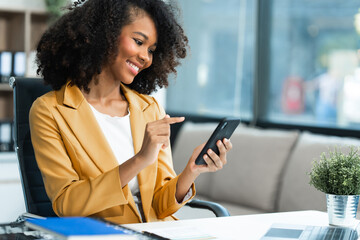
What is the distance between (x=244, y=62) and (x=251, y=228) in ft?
9.24

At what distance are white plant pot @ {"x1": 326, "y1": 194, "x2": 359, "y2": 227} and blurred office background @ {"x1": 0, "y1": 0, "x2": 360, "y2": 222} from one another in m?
1.85

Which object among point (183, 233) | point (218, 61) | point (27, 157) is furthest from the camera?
point (218, 61)

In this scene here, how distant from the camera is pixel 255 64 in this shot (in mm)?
4074

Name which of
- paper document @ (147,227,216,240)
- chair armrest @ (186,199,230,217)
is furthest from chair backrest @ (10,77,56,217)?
paper document @ (147,227,216,240)

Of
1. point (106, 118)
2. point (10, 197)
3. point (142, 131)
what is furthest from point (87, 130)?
point (10, 197)

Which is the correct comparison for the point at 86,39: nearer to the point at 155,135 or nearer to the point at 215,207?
the point at 155,135

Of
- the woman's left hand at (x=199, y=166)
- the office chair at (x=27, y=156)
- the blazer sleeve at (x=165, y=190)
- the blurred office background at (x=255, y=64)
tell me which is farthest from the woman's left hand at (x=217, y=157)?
the blurred office background at (x=255, y=64)

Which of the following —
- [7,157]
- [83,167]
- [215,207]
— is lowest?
[7,157]

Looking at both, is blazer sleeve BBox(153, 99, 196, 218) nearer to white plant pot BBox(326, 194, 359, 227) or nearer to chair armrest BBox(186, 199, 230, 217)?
chair armrest BBox(186, 199, 230, 217)

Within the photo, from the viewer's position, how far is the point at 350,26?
3.48 meters

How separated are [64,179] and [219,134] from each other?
19.6 inches

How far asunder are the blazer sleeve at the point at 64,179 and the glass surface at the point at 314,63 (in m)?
2.18

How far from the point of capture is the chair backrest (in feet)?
6.59

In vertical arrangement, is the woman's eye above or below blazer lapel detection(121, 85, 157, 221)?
above
